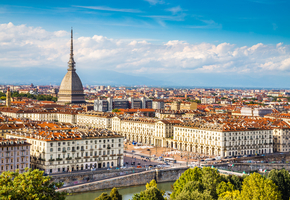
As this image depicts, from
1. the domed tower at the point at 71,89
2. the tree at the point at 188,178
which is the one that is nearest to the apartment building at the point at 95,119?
the domed tower at the point at 71,89

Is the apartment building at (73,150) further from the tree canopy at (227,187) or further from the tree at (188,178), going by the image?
the tree canopy at (227,187)

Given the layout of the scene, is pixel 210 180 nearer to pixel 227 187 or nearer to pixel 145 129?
pixel 227 187

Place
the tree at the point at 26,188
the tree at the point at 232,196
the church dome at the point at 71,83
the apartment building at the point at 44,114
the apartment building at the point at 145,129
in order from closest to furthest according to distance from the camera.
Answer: the tree at the point at 26,188, the tree at the point at 232,196, the apartment building at the point at 145,129, the apartment building at the point at 44,114, the church dome at the point at 71,83

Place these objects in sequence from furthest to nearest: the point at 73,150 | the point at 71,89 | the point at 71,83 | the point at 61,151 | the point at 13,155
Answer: the point at 71,83
the point at 71,89
the point at 73,150
the point at 61,151
the point at 13,155

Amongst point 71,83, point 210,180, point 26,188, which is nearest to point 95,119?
point 71,83

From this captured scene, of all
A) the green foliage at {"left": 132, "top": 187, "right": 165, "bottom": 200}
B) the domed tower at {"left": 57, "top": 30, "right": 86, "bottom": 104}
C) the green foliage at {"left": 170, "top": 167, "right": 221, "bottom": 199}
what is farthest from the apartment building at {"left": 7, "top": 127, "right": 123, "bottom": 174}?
the domed tower at {"left": 57, "top": 30, "right": 86, "bottom": 104}

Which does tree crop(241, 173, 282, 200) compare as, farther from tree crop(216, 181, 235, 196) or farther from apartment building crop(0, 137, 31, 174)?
apartment building crop(0, 137, 31, 174)
